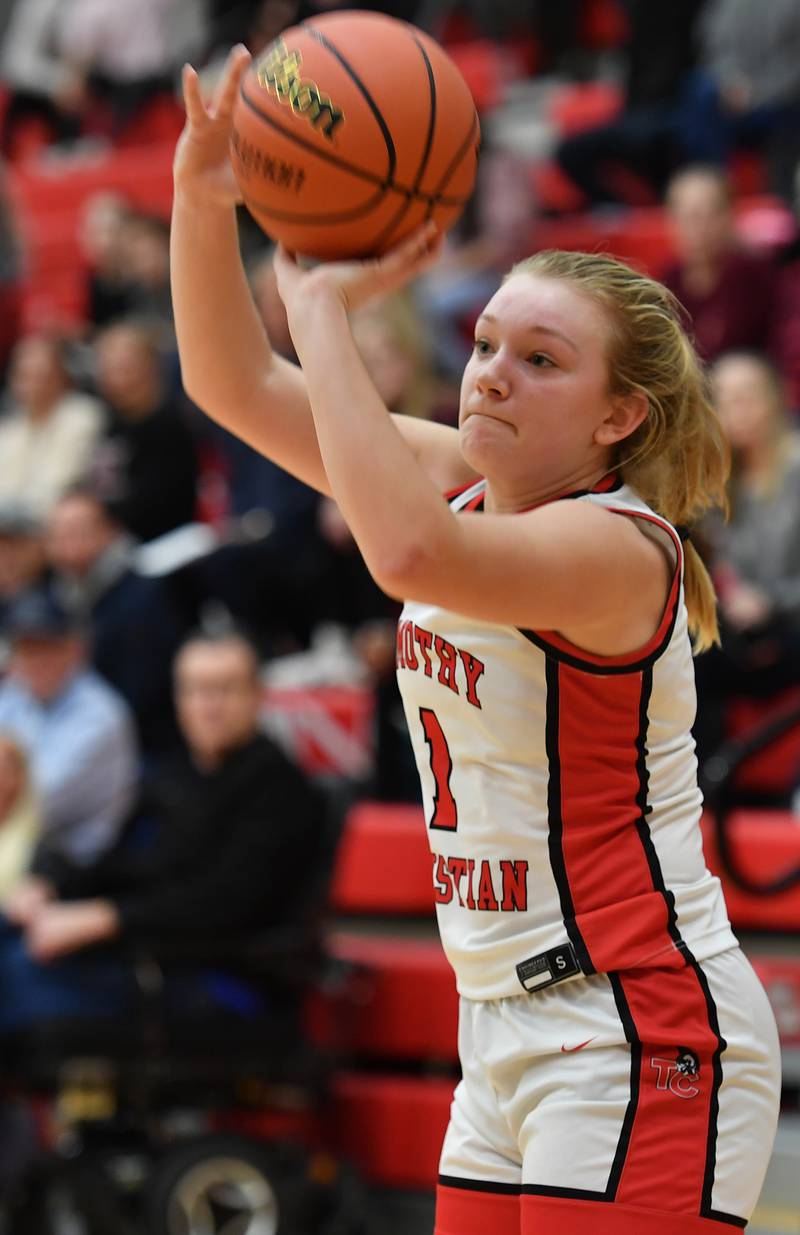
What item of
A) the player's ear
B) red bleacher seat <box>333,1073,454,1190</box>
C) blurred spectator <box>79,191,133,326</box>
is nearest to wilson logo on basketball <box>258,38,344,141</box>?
the player's ear

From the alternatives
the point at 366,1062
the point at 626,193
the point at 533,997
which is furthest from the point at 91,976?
the point at 626,193

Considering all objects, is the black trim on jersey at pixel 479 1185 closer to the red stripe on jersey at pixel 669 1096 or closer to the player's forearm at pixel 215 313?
the red stripe on jersey at pixel 669 1096

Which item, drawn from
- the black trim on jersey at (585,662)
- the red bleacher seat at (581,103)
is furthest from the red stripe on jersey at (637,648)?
the red bleacher seat at (581,103)

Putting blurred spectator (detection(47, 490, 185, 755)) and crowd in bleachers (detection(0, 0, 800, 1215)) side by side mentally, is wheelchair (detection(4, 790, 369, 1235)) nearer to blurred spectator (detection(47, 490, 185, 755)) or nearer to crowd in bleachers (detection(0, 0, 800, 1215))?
crowd in bleachers (detection(0, 0, 800, 1215))

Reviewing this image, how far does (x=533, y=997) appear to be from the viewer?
2.29 meters

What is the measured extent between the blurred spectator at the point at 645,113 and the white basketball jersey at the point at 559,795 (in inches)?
286

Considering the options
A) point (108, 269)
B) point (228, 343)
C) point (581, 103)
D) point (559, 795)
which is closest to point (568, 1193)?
point (559, 795)

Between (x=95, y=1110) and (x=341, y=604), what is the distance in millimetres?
2055

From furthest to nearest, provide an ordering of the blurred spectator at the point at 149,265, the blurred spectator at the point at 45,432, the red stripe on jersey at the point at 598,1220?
the blurred spectator at the point at 149,265 < the blurred spectator at the point at 45,432 < the red stripe on jersey at the point at 598,1220

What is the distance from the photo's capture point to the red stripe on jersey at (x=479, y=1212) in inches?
89.7

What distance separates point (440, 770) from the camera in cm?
234

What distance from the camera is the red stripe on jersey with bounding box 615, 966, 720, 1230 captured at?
2.19m

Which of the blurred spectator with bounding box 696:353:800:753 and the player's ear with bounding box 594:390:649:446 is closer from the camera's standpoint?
the player's ear with bounding box 594:390:649:446

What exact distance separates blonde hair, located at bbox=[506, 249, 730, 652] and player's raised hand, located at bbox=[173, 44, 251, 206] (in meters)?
0.44
